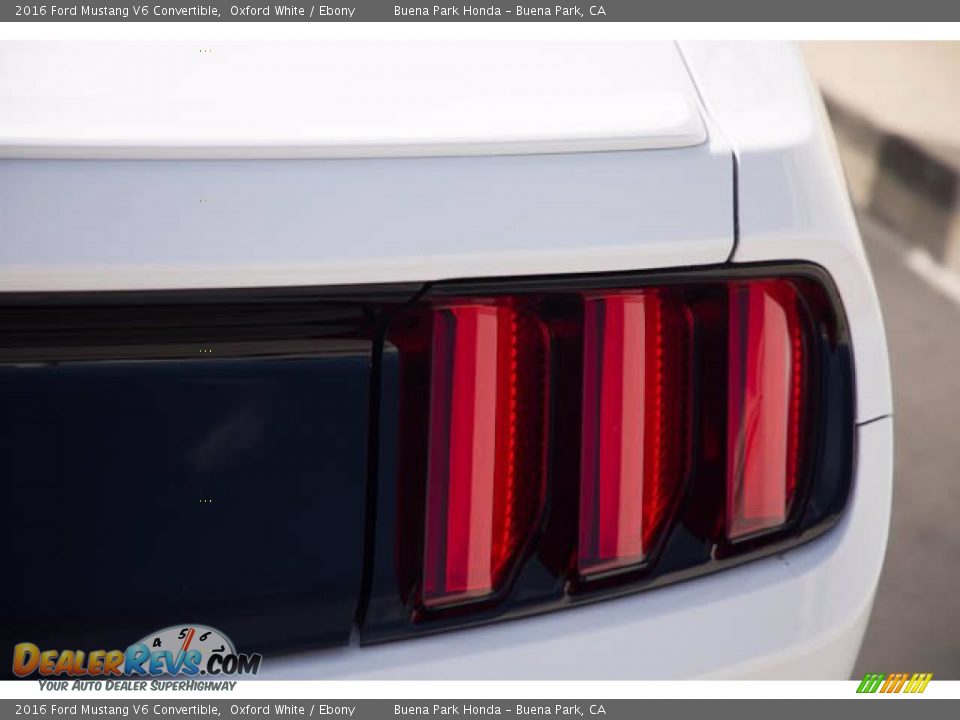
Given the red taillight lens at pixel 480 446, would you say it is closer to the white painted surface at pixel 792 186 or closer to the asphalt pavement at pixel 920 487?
the white painted surface at pixel 792 186

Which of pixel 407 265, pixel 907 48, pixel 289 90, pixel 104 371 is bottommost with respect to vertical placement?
pixel 907 48

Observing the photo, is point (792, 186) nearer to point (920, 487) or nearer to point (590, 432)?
point (590, 432)

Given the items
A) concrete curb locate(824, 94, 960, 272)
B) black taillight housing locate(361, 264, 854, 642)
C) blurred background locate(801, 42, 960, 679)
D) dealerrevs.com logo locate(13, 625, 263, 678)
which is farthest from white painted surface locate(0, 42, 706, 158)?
concrete curb locate(824, 94, 960, 272)

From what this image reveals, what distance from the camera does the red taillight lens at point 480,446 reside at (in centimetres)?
123

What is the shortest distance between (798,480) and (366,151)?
0.65 metres

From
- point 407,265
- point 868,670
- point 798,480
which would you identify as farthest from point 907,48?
point 407,265

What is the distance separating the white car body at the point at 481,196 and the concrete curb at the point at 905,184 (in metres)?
3.07

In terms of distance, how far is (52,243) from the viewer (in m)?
1.06

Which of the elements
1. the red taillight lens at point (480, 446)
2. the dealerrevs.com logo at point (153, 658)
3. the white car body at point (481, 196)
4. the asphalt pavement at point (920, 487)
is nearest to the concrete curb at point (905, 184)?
the asphalt pavement at point (920, 487)

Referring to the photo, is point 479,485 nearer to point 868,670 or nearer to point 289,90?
point 289,90

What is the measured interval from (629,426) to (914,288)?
322 centimetres

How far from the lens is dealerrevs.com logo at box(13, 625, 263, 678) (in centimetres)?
119

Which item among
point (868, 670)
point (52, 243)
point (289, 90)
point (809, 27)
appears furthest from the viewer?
point (868, 670)

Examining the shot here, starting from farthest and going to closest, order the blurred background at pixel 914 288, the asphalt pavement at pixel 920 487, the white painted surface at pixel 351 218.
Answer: the blurred background at pixel 914 288 → the asphalt pavement at pixel 920 487 → the white painted surface at pixel 351 218
